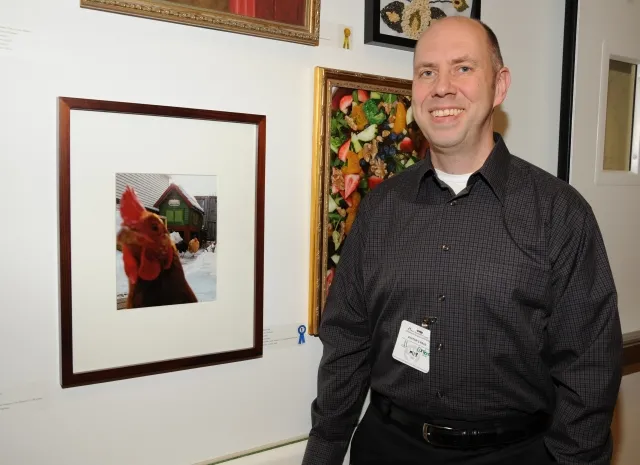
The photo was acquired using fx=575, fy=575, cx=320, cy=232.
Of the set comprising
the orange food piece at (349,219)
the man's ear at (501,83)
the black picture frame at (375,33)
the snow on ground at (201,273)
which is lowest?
the snow on ground at (201,273)

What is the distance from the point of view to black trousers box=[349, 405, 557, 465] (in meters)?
1.26

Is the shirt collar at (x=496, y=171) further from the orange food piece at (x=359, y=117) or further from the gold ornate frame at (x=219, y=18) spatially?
the gold ornate frame at (x=219, y=18)

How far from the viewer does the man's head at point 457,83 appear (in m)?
1.26

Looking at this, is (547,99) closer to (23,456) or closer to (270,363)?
(270,363)

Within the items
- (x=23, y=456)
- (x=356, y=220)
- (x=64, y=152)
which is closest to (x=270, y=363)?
(x=356, y=220)

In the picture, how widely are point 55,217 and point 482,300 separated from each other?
2.92 feet

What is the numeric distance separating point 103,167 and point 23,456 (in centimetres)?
59

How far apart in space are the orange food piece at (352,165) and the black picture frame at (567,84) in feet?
2.57

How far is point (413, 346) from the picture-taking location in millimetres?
1292

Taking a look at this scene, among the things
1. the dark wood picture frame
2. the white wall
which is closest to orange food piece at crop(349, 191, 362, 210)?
the white wall

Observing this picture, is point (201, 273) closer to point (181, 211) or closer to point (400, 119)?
point (181, 211)

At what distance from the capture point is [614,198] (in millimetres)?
1981

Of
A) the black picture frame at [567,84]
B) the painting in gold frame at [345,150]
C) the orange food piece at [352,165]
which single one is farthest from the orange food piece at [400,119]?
the black picture frame at [567,84]

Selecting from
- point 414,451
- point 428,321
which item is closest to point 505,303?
point 428,321
